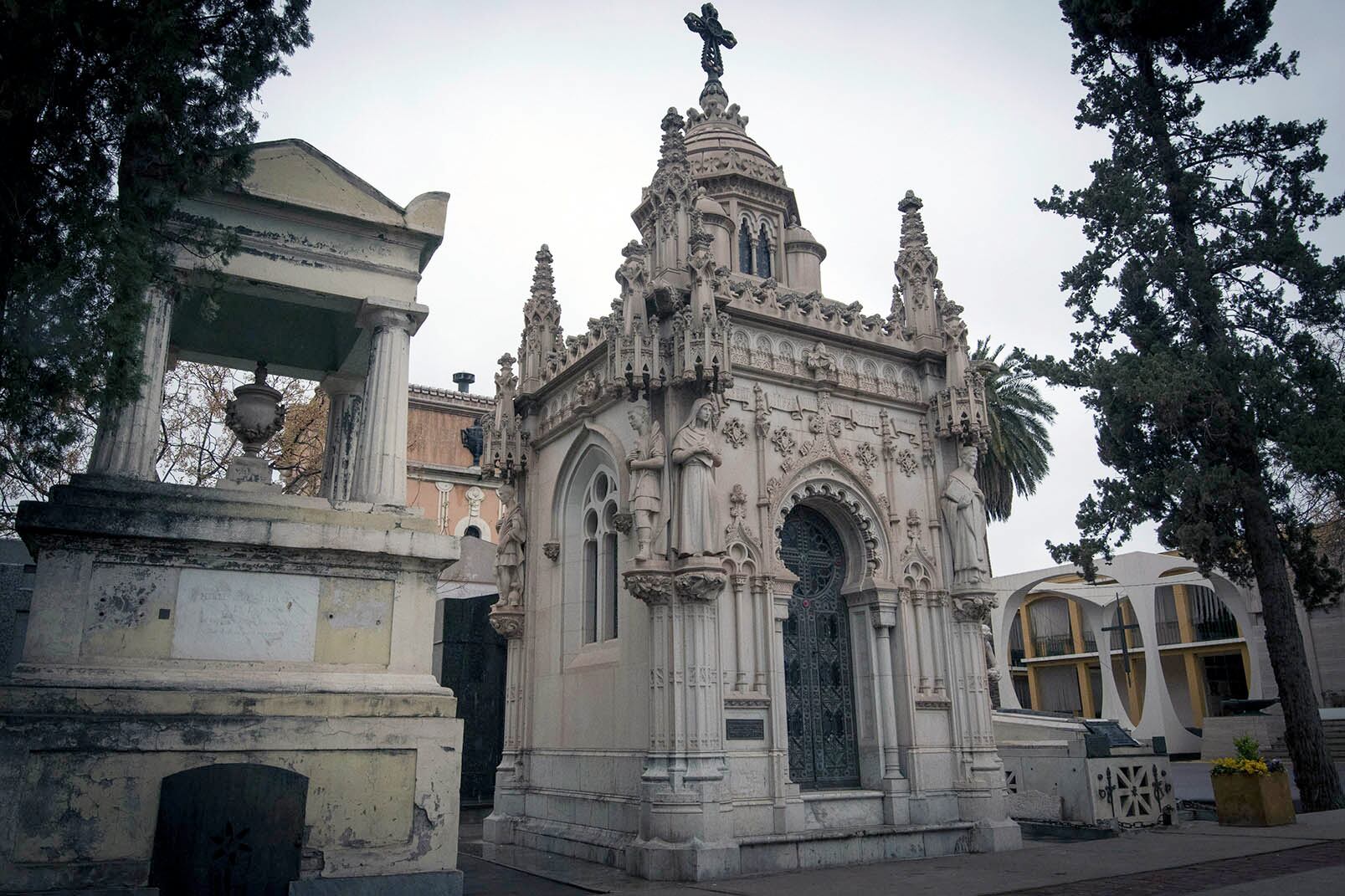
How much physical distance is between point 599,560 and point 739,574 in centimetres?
287

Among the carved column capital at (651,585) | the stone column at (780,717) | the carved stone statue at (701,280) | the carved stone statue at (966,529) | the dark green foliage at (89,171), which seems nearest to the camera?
the dark green foliage at (89,171)

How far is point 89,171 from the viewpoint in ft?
27.3

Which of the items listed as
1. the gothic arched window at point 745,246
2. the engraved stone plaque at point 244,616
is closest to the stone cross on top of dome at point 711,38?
the gothic arched window at point 745,246

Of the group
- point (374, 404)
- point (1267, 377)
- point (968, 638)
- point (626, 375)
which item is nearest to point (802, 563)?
point (968, 638)

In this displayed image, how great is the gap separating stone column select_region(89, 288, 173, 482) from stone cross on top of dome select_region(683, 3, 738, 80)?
15010 millimetres

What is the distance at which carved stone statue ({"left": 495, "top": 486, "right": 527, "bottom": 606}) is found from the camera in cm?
1727

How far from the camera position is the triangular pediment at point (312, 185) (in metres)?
10.1

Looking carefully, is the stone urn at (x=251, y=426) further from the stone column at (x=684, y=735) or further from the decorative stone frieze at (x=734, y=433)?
the decorative stone frieze at (x=734, y=433)

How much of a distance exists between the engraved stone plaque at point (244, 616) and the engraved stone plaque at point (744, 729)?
20.4 ft

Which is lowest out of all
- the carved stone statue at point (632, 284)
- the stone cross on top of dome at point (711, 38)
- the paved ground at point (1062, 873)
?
the paved ground at point (1062, 873)

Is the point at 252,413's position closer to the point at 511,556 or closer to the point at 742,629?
the point at 742,629

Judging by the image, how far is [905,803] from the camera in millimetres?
14422

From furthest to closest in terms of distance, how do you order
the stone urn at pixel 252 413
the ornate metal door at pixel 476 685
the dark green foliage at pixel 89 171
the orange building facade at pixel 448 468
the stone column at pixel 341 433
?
the orange building facade at pixel 448 468 < the ornate metal door at pixel 476 685 < the stone column at pixel 341 433 < the stone urn at pixel 252 413 < the dark green foliage at pixel 89 171

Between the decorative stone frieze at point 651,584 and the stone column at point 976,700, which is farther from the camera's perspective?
the stone column at point 976,700
